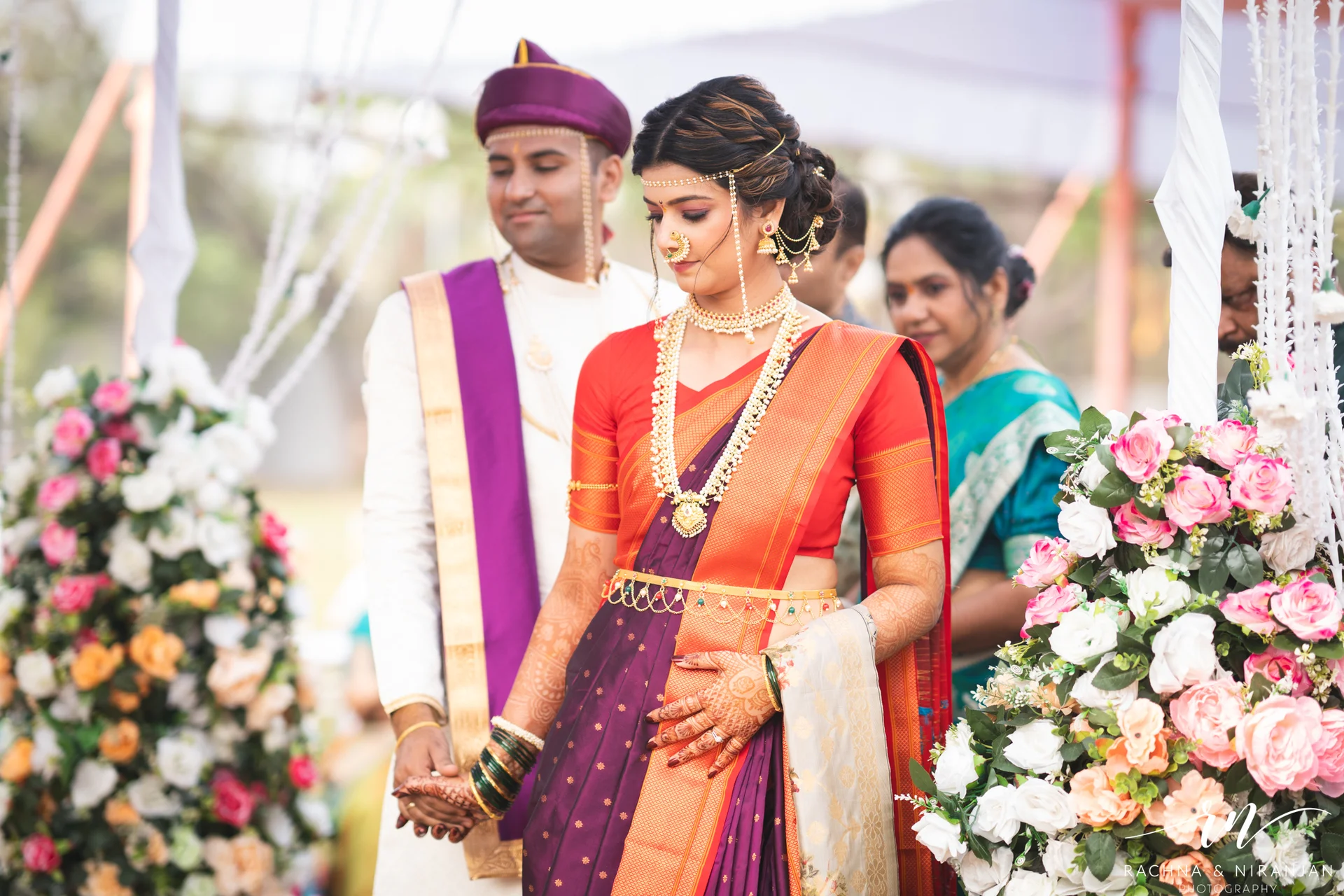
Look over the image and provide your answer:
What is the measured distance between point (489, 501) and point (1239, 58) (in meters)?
4.92

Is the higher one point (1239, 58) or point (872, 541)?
point (1239, 58)

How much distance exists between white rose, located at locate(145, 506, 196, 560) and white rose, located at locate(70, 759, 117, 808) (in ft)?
1.77

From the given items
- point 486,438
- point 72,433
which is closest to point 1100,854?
point 486,438

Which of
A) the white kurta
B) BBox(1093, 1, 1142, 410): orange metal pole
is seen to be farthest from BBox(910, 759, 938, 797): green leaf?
BBox(1093, 1, 1142, 410): orange metal pole

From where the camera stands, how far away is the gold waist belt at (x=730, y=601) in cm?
187

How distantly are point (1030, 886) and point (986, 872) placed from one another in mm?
70

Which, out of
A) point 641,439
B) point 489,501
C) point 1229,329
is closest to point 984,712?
point 641,439

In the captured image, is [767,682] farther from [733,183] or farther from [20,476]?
[20,476]

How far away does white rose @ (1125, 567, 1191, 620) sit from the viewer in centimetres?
168

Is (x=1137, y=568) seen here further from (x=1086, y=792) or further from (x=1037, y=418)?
(x=1037, y=418)

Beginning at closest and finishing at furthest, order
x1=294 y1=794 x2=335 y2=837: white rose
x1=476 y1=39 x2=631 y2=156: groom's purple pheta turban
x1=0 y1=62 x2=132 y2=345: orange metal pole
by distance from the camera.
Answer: x1=476 y1=39 x2=631 y2=156: groom's purple pheta turban
x1=294 y1=794 x2=335 y2=837: white rose
x1=0 y1=62 x2=132 y2=345: orange metal pole

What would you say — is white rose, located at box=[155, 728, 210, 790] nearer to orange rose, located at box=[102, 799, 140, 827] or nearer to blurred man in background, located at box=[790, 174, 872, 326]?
orange rose, located at box=[102, 799, 140, 827]

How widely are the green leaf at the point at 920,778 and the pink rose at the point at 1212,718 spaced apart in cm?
37

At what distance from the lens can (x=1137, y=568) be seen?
176 cm
